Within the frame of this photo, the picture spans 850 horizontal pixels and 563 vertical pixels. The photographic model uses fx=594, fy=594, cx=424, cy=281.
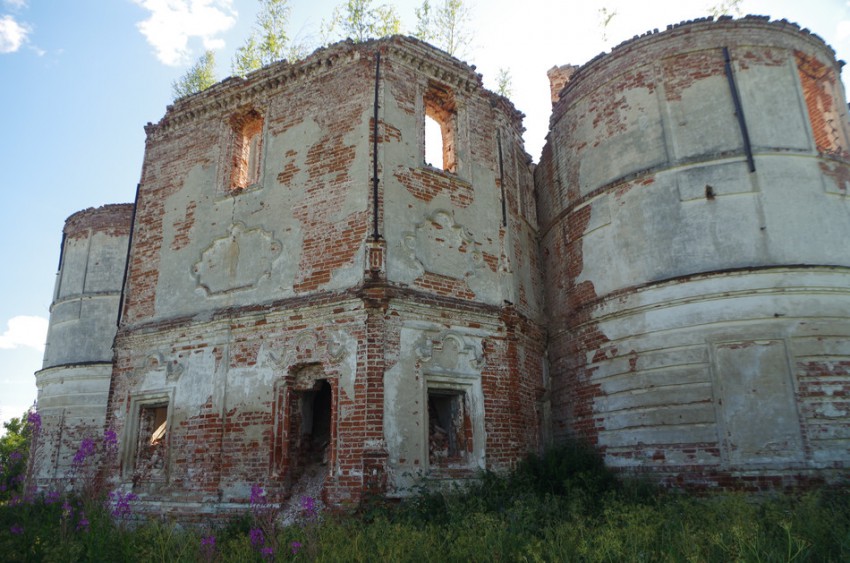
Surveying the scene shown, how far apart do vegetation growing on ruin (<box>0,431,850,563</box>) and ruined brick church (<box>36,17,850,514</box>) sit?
22.5 inches

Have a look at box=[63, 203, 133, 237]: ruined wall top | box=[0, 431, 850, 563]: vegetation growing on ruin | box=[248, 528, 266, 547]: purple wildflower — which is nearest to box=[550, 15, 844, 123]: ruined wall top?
box=[0, 431, 850, 563]: vegetation growing on ruin

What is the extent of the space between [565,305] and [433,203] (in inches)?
131

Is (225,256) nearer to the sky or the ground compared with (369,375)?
nearer to the sky

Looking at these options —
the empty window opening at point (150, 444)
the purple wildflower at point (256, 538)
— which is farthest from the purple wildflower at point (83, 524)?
the empty window opening at point (150, 444)

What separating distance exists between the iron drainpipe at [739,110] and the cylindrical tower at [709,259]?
0.02m

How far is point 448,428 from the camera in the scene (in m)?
9.44

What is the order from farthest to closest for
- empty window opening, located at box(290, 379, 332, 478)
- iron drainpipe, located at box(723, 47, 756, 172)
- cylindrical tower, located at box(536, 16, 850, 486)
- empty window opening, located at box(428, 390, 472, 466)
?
iron drainpipe, located at box(723, 47, 756, 172), empty window opening, located at box(290, 379, 332, 478), empty window opening, located at box(428, 390, 472, 466), cylindrical tower, located at box(536, 16, 850, 486)

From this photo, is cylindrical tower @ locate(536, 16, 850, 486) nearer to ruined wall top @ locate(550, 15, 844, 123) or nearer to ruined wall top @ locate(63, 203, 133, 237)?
ruined wall top @ locate(550, 15, 844, 123)

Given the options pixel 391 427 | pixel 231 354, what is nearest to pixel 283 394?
pixel 231 354

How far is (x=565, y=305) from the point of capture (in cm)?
1136

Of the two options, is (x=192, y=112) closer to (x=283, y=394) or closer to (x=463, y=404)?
(x=283, y=394)

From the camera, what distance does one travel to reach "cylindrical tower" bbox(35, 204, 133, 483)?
1492 centimetres

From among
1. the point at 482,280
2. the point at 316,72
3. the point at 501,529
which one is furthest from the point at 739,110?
the point at 501,529

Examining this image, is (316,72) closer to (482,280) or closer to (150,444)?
(482,280)
